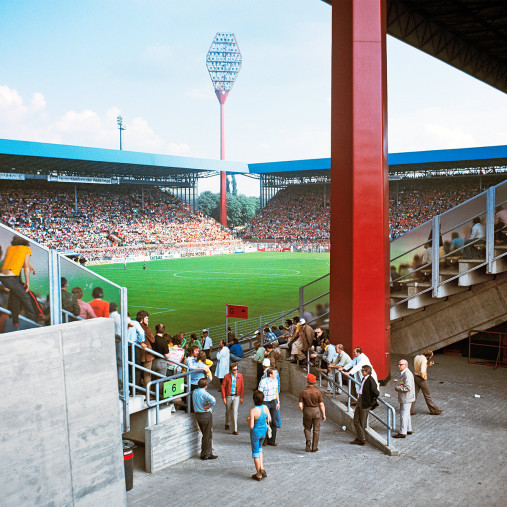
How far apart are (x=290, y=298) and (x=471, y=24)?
1576 cm

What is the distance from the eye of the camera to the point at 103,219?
66938mm

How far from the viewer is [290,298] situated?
30.2m

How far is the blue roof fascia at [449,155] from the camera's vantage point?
6041cm

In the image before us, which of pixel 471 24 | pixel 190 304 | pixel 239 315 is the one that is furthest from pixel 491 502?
pixel 190 304

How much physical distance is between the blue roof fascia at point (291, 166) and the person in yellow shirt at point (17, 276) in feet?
219

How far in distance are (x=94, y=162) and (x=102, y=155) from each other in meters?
1.32

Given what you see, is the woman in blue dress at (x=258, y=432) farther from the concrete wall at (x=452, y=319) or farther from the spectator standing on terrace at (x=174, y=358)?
the concrete wall at (x=452, y=319)

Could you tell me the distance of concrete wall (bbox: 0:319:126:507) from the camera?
589 cm

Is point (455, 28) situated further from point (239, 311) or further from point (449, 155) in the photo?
point (449, 155)

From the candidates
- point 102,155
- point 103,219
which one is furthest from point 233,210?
point 102,155

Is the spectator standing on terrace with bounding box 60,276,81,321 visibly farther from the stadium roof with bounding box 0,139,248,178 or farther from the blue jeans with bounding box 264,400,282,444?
the stadium roof with bounding box 0,139,248,178

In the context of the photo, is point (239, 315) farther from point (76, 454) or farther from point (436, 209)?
point (436, 209)

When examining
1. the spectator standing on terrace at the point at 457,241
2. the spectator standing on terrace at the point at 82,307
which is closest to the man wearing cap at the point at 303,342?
the spectator standing on terrace at the point at 457,241

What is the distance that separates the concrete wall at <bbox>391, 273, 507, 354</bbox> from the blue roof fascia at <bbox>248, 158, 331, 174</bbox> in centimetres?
5763
